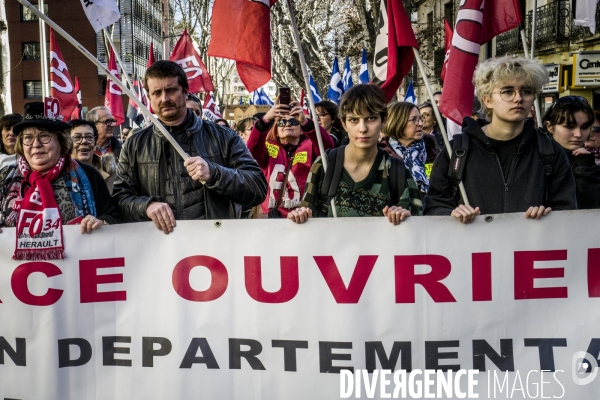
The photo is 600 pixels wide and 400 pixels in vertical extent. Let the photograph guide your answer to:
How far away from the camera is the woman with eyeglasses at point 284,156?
20.7 ft

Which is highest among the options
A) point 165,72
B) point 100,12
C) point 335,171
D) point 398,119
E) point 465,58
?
point 100,12

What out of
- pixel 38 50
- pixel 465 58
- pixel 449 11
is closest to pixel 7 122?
pixel 465 58

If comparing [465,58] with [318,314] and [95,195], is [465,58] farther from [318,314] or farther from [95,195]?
[95,195]

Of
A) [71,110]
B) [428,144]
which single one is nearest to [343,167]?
[428,144]

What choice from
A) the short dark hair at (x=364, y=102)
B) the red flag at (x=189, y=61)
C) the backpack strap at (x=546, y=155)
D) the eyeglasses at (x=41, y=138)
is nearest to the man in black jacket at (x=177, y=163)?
the eyeglasses at (x=41, y=138)

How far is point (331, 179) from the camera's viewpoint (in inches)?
148

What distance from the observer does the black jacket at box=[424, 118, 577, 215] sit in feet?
11.6

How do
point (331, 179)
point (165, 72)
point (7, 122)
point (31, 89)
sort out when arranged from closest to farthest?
point (331, 179) < point (165, 72) < point (7, 122) < point (31, 89)

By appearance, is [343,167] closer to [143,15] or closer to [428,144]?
[428,144]

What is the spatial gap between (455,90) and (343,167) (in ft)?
3.74

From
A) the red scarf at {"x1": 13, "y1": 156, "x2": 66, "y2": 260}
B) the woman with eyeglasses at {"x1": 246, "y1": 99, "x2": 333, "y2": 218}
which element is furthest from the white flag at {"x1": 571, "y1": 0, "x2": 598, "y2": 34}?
the red scarf at {"x1": 13, "y1": 156, "x2": 66, "y2": 260}

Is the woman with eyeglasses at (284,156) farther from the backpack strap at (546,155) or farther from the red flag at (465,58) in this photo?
the backpack strap at (546,155)

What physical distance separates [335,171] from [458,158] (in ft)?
1.95

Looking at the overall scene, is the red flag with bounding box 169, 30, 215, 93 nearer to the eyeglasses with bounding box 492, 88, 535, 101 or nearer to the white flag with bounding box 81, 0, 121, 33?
the white flag with bounding box 81, 0, 121, 33
